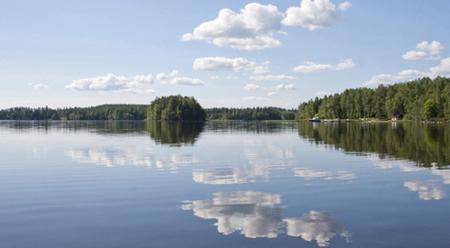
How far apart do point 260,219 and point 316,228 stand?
90.9 inches

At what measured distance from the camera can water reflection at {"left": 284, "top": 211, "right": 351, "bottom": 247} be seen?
593 inches

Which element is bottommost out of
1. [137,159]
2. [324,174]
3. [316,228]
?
[316,228]

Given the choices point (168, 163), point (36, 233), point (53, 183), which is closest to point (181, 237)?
point (36, 233)

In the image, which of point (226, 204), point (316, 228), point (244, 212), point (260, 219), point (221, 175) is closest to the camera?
point (316, 228)

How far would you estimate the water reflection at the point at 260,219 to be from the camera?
15547 millimetres

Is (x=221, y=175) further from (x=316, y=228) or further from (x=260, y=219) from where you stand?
(x=316, y=228)

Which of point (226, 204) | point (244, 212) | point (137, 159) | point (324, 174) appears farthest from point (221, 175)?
point (137, 159)

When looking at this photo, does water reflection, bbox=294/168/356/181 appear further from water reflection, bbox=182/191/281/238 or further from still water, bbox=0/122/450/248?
water reflection, bbox=182/191/281/238

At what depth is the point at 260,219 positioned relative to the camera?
17547 mm

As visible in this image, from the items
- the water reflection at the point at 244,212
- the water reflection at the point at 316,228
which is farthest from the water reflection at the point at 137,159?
the water reflection at the point at 316,228

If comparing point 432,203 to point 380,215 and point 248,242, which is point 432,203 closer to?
point 380,215

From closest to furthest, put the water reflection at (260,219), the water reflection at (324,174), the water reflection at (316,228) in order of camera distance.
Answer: the water reflection at (316,228)
the water reflection at (260,219)
the water reflection at (324,174)

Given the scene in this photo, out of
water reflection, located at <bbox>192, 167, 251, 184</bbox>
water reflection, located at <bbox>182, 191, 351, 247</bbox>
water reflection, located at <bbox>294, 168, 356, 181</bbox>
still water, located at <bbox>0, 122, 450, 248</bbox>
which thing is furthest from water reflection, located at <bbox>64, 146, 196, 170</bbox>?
water reflection, located at <bbox>182, 191, 351, 247</bbox>

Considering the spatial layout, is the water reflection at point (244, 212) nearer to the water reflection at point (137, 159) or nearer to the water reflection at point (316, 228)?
the water reflection at point (316, 228)
